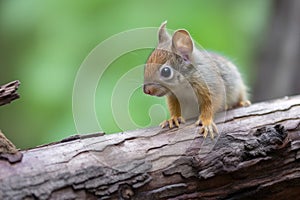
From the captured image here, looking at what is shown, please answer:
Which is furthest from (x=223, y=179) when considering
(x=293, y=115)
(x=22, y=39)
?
(x=22, y=39)

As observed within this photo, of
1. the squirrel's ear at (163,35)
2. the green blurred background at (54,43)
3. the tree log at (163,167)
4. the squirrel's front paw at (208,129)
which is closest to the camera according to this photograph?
the tree log at (163,167)

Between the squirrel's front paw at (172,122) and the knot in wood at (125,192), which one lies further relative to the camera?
the squirrel's front paw at (172,122)

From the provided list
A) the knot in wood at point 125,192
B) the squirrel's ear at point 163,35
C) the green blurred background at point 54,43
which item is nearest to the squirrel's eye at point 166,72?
the squirrel's ear at point 163,35

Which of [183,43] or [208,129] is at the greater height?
[183,43]

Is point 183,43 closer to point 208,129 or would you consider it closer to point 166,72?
point 166,72

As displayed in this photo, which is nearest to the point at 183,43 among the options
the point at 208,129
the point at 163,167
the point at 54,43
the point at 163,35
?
the point at 163,35

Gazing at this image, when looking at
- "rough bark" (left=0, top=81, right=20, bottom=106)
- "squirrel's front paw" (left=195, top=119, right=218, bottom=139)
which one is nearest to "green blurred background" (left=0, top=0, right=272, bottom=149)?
"squirrel's front paw" (left=195, top=119, right=218, bottom=139)

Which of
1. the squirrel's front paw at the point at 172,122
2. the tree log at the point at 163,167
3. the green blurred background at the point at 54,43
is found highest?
the green blurred background at the point at 54,43

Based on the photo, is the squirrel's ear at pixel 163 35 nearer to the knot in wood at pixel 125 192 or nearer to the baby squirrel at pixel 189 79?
the baby squirrel at pixel 189 79
